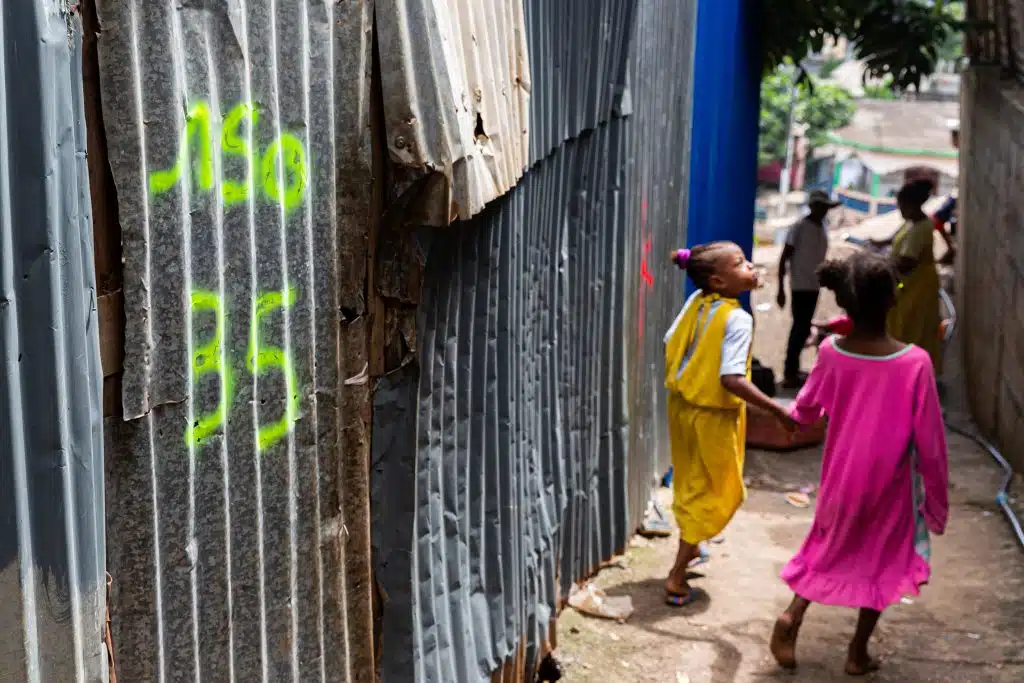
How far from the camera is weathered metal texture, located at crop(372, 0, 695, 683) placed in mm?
3244

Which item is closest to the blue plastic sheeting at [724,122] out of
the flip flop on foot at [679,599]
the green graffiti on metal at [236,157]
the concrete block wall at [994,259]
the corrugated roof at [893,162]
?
the concrete block wall at [994,259]

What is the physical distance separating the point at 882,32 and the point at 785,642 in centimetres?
649

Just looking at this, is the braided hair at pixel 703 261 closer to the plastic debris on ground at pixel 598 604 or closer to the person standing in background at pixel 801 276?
the plastic debris on ground at pixel 598 604

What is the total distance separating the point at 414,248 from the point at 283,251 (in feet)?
1.38

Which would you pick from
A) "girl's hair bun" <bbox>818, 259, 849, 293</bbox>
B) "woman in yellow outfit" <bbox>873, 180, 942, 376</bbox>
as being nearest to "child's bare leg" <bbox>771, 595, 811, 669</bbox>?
"girl's hair bun" <bbox>818, 259, 849, 293</bbox>

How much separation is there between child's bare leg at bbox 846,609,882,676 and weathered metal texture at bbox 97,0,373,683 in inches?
99.2

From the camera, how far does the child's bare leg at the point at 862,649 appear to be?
4754mm

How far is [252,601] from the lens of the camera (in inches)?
105

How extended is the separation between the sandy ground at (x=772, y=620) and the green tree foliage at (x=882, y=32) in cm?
417

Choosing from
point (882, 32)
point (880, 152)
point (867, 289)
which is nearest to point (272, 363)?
point (867, 289)

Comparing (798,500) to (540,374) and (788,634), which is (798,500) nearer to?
(788,634)

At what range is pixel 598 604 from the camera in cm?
531

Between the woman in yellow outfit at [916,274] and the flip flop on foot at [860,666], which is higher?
the woman in yellow outfit at [916,274]

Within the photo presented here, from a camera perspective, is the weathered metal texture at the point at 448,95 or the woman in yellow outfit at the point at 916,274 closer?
the weathered metal texture at the point at 448,95
